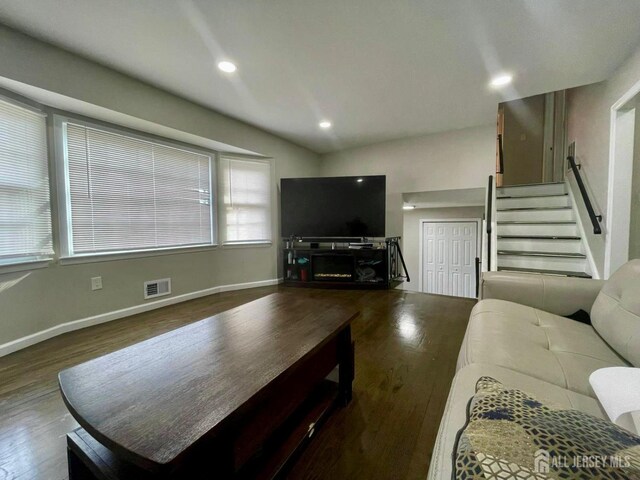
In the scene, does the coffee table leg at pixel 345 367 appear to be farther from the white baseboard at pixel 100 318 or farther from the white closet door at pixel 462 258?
the white closet door at pixel 462 258

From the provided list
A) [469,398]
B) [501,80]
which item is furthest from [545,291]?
[501,80]

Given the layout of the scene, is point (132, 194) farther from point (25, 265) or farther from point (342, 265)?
point (342, 265)

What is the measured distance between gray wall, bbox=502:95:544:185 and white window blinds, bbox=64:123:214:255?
506 centimetres

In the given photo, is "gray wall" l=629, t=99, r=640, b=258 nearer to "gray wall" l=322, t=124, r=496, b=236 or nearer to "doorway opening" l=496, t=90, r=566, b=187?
"gray wall" l=322, t=124, r=496, b=236

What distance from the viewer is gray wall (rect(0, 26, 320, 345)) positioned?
2.03 meters

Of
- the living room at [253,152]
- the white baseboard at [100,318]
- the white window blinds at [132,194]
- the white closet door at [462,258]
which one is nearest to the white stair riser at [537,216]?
the living room at [253,152]

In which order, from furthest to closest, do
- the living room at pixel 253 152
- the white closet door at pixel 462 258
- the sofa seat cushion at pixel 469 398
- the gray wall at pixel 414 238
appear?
→ 1. the gray wall at pixel 414 238
2. the white closet door at pixel 462 258
3. the living room at pixel 253 152
4. the sofa seat cushion at pixel 469 398

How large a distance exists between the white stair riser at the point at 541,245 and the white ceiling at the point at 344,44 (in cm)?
167

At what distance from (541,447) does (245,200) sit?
161 inches

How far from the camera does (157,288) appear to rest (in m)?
3.14

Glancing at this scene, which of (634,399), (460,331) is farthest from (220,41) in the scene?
(460,331)

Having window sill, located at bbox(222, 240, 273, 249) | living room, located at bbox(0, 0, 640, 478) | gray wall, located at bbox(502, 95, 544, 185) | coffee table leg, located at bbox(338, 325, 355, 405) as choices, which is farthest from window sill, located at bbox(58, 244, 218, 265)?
gray wall, located at bbox(502, 95, 544, 185)

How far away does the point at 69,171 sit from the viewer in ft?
8.11

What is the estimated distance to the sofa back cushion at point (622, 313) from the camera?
41.9 inches
